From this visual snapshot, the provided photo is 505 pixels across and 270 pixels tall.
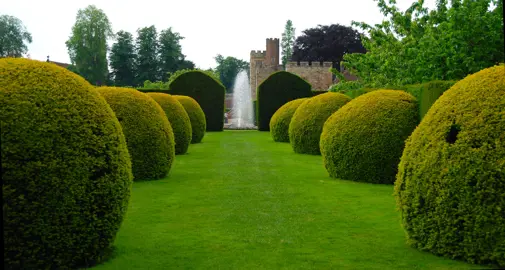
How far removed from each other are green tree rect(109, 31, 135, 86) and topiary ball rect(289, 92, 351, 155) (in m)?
54.8

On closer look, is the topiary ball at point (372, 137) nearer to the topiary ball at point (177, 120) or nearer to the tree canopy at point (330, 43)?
the topiary ball at point (177, 120)

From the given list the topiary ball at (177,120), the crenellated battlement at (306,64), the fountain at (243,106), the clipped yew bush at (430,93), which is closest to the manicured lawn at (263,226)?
the clipped yew bush at (430,93)

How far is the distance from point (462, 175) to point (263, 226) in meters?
2.81

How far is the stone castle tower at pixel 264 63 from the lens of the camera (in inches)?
2302

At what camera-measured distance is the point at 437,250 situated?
5637 millimetres

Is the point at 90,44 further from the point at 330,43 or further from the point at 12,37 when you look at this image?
the point at 330,43

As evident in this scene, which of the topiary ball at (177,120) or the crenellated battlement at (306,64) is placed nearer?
the topiary ball at (177,120)

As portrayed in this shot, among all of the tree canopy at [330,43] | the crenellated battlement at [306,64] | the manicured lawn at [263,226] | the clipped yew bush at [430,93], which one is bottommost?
the manicured lawn at [263,226]

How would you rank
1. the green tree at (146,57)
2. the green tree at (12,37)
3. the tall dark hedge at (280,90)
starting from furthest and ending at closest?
the green tree at (146,57) < the green tree at (12,37) < the tall dark hedge at (280,90)

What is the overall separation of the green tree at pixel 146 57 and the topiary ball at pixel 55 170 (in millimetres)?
67529

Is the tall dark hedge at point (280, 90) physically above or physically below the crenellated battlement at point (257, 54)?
below

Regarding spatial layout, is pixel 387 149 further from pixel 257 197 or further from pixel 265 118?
pixel 265 118

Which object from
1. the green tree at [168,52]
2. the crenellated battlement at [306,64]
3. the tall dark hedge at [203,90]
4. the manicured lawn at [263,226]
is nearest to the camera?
the manicured lawn at [263,226]

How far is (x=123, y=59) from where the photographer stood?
231 feet
